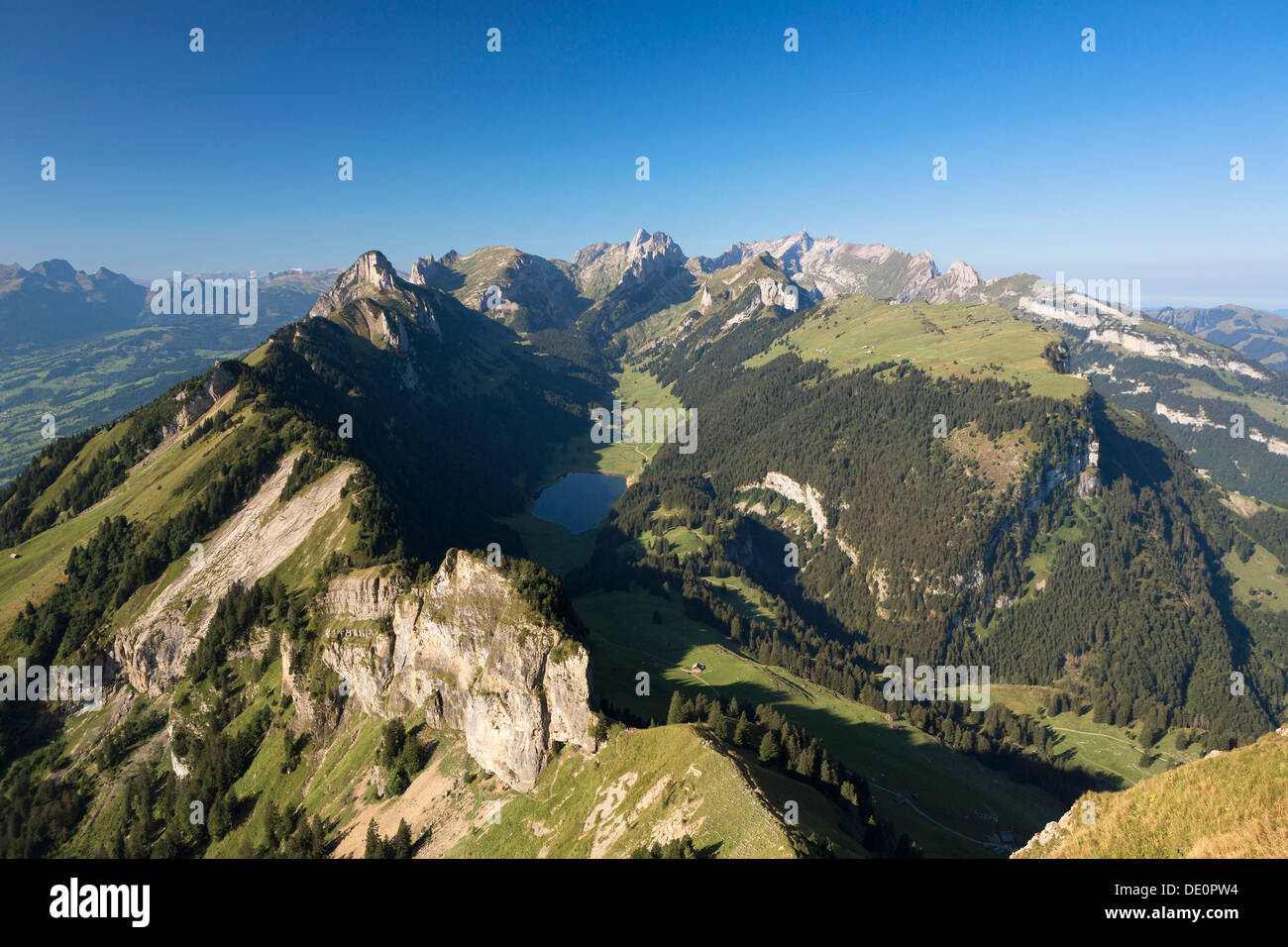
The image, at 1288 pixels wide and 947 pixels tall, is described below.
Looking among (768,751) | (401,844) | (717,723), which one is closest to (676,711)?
(717,723)

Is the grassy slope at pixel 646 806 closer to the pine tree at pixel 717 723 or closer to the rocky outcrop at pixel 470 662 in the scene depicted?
the rocky outcrop at pixel 470 662

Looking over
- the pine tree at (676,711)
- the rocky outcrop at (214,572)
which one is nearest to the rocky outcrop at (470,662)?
the pine tree at (676,711)

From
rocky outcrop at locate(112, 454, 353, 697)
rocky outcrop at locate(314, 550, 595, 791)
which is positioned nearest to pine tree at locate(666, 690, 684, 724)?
rocky outcrop at locate(314, 550, 595, 791)

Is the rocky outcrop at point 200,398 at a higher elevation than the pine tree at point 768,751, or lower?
higher

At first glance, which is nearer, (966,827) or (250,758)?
(250,758)
